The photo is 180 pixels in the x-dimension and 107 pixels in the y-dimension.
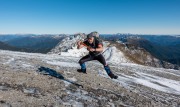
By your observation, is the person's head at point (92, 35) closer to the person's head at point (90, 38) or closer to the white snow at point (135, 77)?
the person's head at point (90, 38)

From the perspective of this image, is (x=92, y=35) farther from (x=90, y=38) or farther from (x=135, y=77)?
(x=135, y=77)

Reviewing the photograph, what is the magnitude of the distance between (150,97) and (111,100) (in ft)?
13.5

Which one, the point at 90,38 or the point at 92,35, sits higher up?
the point at 92,35

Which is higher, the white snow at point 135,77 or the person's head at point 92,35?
the person's head at point 92,35

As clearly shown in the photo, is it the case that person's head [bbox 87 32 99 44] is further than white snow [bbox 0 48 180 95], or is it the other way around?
white snow [bbox 0 48 180 95]

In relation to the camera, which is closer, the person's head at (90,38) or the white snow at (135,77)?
the person's head at (90,38)

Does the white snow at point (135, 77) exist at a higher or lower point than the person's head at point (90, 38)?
lower

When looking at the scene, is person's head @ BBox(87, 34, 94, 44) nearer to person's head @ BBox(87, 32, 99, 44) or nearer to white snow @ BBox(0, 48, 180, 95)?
person's head @ BBox(87, 32, 99, 44)

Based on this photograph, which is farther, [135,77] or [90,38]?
[135,77]

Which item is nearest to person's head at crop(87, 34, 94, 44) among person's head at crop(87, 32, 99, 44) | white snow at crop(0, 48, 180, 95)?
person's head at crop(87, 32, 99, 44)

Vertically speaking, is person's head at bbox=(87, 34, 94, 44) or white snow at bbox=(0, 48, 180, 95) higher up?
person's head at bbox=(87, 34, 94, 44)

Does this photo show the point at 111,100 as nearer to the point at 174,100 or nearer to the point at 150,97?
the point at 150,97

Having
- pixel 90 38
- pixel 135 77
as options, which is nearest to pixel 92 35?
pixel 90 38

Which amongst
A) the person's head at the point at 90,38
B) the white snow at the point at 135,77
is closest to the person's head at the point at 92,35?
the person's head at the point at 90,38
